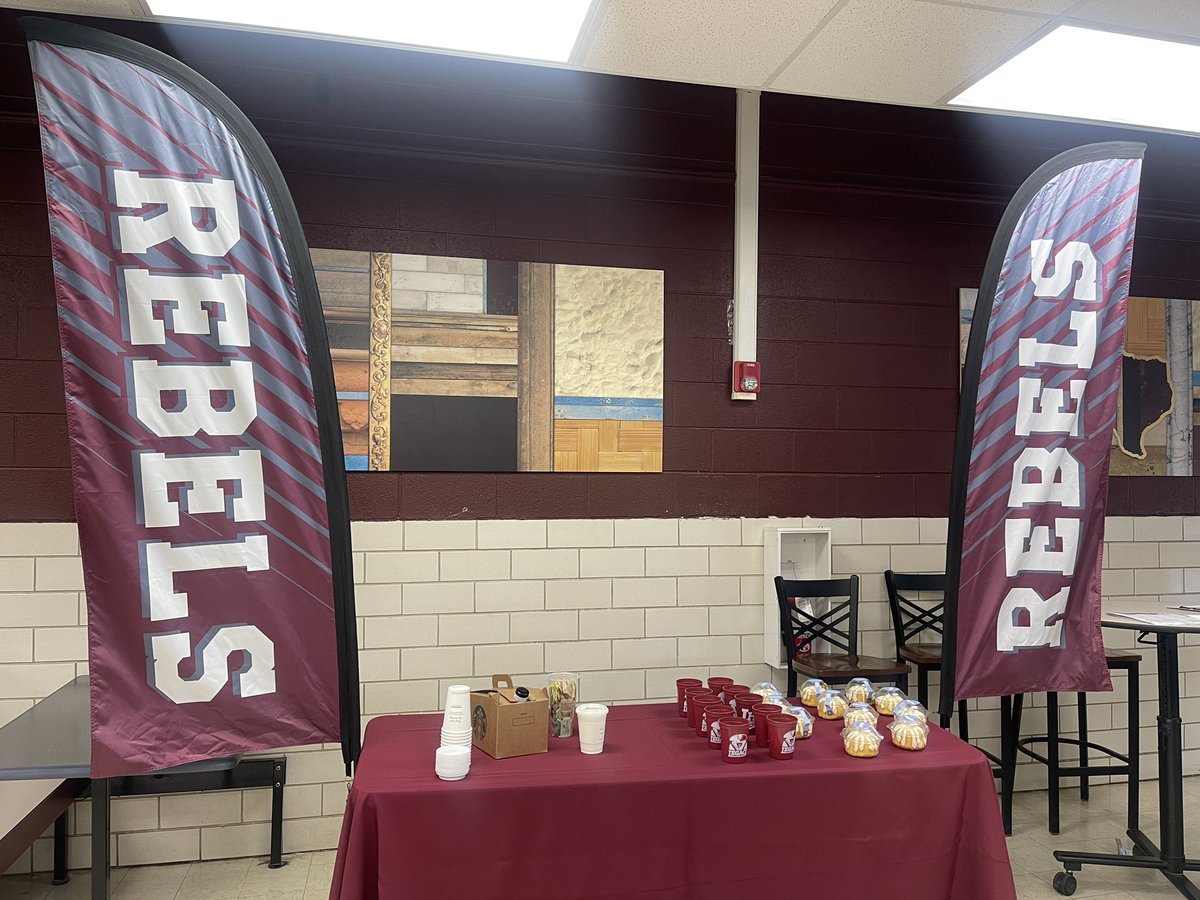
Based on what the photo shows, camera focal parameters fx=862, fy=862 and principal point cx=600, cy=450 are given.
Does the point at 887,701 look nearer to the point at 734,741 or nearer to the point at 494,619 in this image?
the point at 734,741

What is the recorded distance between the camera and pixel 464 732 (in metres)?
2.40

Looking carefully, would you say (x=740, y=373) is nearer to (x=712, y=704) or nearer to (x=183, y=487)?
(x=712, y=704)

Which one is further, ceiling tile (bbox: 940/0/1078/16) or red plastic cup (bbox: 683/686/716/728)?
ceiling tile (bbox: 940/0/1078/16)

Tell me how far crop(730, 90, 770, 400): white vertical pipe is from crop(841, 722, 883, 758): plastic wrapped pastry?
2044 millimetres

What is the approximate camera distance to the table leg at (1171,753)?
3270mm

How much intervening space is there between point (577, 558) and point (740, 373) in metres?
1.21

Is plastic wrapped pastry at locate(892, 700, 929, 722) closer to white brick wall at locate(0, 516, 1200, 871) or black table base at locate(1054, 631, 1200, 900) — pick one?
black table base at locate(1054, 631, 1200, 900)

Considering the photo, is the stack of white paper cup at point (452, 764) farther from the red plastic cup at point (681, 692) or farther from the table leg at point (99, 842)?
the table leg at point (99, 842)

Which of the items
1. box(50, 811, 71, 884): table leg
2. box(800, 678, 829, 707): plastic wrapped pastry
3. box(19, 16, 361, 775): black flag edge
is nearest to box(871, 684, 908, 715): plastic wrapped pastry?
box(800, 678, 829, 707): plastic wrapped pastry

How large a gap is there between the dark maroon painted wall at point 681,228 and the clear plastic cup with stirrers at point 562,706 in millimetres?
1436

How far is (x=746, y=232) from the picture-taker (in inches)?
168

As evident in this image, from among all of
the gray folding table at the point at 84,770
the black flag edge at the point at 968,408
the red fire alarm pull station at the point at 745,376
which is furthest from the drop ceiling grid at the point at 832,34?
the gray folding table at the point at 84,770

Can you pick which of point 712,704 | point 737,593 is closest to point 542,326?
point 737,593

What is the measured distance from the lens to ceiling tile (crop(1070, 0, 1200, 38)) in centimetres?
285
